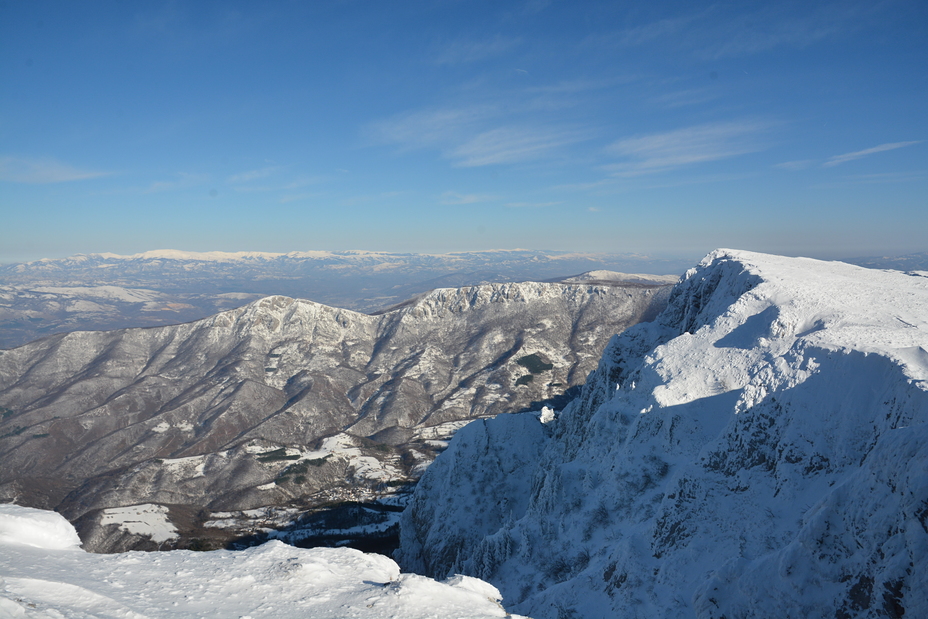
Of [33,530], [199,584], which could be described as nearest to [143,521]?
[33,530]

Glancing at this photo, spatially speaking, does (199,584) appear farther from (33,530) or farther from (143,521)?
(143,521)

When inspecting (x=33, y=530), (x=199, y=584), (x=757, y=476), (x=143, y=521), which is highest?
(x=757, y=476)

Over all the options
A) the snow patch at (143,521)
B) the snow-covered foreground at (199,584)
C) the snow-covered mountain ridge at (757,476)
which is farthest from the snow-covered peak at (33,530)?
the snow patch at (143,521)

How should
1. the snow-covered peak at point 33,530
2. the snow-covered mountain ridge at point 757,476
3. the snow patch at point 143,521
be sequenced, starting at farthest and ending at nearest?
1. the snow patch at point 143,521
2. the snow-covered peak at point 33,530
3. the snow-covered mountain ridge at point 757,476

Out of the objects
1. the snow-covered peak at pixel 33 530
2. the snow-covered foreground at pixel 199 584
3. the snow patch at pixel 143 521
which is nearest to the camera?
the snow-covered foreground at pixel 199 584

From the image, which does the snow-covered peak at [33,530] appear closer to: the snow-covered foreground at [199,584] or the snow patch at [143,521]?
the snow-covered foreground at [199,584]

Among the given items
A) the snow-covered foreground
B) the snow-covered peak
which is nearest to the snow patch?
the snow-covered peak

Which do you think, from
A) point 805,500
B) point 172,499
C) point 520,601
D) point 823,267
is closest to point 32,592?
point 520,601
